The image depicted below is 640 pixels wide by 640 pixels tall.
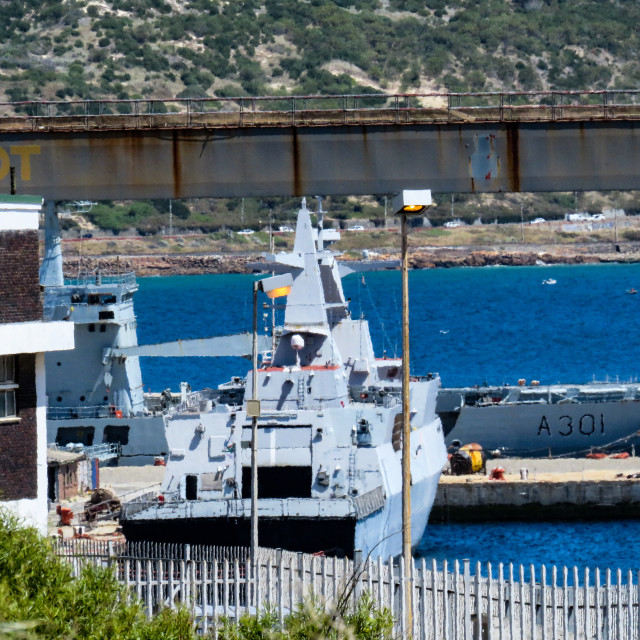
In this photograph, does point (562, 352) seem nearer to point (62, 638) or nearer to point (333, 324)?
point (333, 324)

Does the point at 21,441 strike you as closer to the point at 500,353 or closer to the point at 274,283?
the point at 274,283

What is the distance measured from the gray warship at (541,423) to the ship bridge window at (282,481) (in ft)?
78.1

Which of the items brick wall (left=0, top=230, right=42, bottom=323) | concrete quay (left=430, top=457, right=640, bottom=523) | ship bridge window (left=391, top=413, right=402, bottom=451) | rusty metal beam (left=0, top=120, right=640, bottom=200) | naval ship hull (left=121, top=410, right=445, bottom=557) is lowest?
concrete quay (left=430, top=457, right=640, bottom=523)

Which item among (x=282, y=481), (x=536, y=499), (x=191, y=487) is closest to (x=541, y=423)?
(x=536, y=499)

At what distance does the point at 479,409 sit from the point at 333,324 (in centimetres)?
1662

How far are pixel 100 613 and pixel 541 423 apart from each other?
48.8 m

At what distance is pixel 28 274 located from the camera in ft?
78.3

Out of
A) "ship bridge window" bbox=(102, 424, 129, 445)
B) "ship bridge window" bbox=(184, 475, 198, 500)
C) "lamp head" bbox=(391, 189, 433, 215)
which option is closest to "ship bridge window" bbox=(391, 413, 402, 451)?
"ship bridge window" bbox=(184, 475, 198, 500)

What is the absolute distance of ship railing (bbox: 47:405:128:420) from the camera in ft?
194

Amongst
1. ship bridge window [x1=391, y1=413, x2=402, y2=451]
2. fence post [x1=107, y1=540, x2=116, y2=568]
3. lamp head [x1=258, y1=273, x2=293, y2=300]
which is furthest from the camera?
ship bridge window [x1=391, y1=413, x2=402, y2=451]

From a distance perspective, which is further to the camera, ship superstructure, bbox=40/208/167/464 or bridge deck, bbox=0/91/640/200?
ship superstructure, bbox=40/208/167/464

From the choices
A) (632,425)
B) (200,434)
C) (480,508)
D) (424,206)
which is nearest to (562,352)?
(632,425)

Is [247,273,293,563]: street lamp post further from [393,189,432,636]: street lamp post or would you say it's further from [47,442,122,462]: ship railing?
[47,442,122,462]: ship railing

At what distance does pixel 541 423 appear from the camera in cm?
6569
